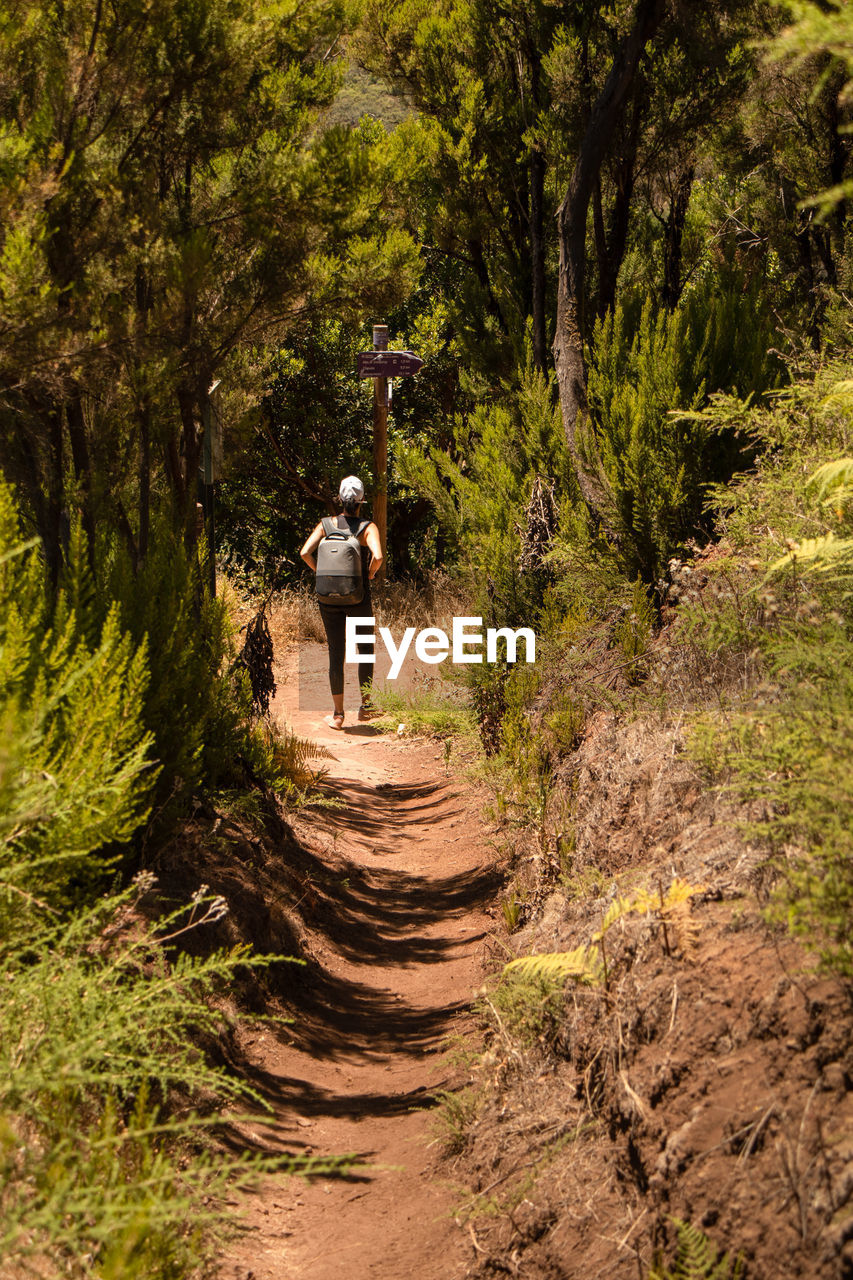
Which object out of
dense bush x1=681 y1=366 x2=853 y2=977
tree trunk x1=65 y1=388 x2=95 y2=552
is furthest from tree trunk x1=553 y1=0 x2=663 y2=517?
tree trunk x1=65 y1=388 x2=95 y2=552

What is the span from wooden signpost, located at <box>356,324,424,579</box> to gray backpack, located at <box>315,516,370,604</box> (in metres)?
1.21

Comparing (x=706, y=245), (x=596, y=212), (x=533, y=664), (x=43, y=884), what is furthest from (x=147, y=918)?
(x=706, y=245)

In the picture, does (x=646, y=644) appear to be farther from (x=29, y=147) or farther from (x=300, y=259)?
(x=29, y=147)

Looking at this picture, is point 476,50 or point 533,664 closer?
point 533,664

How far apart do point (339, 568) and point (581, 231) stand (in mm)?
3094

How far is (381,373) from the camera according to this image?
11.1 m

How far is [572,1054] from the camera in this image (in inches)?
141

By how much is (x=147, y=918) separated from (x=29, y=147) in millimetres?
2981

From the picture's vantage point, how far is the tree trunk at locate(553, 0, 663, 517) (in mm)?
7828

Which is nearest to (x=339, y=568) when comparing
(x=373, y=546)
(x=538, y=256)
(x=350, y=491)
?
(x=373, y=546)

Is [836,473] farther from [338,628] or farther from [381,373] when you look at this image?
[381,373]

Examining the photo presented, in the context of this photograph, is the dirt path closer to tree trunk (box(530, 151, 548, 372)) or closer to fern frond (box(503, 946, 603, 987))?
fern frond (box(503, 946, 603, 987))

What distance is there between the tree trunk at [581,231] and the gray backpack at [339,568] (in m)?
2.02

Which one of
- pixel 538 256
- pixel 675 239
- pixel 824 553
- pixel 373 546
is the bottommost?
pixel 824 553
